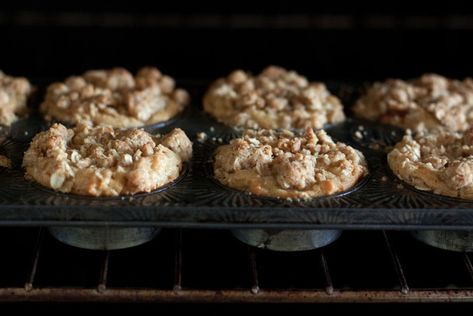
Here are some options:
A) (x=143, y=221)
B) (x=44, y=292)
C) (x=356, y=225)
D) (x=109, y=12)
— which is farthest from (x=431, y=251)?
(x=109, y=12)

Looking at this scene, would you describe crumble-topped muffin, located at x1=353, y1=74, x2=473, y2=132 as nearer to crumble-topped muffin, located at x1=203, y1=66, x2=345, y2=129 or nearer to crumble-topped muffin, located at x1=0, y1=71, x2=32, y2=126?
crumble-topped muffin, located at x1=203, y1=66, x2=345, y2=129

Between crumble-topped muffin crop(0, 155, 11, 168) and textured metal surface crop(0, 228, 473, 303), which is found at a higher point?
crumble-topped muffin crop(0, 155, 11, 168)

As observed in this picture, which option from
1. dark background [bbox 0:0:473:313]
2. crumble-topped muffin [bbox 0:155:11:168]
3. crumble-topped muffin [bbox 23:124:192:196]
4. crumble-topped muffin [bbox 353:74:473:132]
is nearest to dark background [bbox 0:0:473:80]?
dark background [bbox 0:0:473:313]

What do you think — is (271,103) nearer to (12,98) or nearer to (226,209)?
(226,209)

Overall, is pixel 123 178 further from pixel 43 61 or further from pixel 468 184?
pixel 43 61

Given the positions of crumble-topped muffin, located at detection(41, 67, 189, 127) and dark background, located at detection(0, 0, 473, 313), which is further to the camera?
dark background, located at detection(0, 0, 473, 313)

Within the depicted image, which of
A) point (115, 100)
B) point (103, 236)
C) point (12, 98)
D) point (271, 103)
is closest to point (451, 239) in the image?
point (271, 103)
